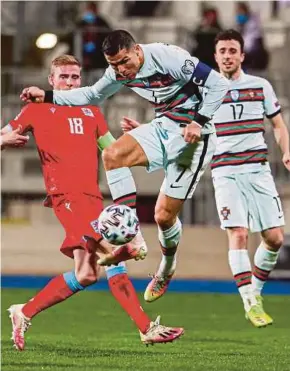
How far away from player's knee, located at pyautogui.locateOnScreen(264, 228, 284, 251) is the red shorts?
2048 millimetres

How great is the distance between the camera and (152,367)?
23.3 ft

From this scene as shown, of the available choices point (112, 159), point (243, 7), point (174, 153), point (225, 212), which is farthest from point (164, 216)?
point (243, 7)

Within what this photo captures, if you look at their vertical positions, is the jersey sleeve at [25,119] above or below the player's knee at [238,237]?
above

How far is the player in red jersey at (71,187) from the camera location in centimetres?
796

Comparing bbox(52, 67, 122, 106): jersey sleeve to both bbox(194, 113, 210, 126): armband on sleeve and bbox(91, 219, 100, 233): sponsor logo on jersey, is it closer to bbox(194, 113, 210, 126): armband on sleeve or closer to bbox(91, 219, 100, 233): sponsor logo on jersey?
bbox(194, 113, 210, 126): armband on sleeve

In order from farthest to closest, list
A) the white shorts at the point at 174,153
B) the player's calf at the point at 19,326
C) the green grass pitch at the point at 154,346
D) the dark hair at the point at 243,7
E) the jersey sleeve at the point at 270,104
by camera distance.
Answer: the dark hair at the point at 243,7 → the jersey sleeve at the point at 270,104 → the white shorts at the point at 174,153 → the player's calf at the point at 19,326 → the green grass pitch at the point at 154,346

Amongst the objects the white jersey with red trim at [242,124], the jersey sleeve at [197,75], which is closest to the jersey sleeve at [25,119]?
the jersey sleeve at [197,75]

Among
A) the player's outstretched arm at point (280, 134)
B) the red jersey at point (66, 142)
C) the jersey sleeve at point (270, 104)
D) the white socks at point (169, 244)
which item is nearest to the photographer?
the red jersey at point (66, 142)

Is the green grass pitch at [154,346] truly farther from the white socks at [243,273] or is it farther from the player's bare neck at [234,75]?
the player's bare neck at [234,75]

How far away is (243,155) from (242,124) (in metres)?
0.25

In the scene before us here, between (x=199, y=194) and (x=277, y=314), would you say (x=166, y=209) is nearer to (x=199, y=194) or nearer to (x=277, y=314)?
(x=277, y=314)

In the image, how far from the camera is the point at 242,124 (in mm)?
9656

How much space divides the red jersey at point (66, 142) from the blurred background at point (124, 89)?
707cm

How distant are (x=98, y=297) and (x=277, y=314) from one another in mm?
2567
